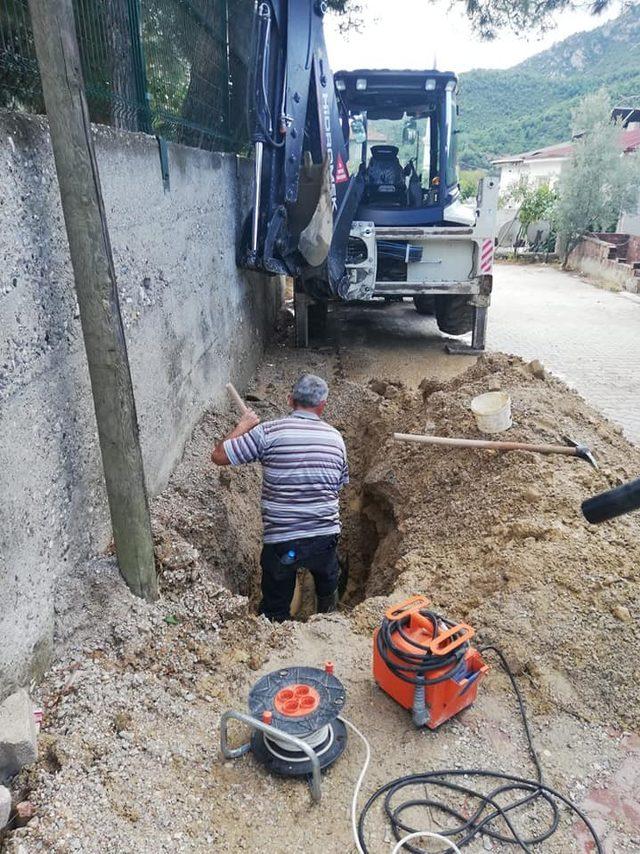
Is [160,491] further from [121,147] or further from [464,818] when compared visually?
[464,818]

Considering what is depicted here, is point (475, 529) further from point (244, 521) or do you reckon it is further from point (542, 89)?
point (542, 89)

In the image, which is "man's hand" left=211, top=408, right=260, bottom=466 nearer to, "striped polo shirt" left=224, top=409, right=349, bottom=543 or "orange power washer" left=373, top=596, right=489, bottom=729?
"striped polo shirt" left=224, top=409, right=349, bottom=543

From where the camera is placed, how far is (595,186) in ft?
68.6

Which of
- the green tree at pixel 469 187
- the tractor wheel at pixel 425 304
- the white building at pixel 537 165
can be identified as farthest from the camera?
the white building at pixel 537 165

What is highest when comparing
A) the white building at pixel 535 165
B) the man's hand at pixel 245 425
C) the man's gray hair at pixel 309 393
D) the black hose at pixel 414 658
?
the white building at pixel 535 165

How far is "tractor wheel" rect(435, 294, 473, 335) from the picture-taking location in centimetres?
879

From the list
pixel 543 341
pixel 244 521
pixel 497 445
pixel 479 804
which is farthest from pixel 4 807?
pixel 543 341

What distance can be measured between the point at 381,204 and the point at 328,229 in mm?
2754

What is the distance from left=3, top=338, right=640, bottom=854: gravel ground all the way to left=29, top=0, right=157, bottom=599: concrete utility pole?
30 cm

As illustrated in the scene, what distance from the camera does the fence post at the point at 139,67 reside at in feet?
12.6

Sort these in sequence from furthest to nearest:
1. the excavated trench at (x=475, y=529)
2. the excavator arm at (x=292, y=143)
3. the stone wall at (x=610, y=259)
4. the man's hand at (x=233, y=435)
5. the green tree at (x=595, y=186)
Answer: the green tree at (x=595, y=186), the stone wall at (x=610, y=259), the excavator arm at (x=292, y=143), the man's hand at (x=233, y=435), the excavated trench at (x=475, y=529)

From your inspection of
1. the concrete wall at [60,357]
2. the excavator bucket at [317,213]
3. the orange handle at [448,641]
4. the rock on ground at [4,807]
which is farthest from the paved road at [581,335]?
the rock on ground at [4,807]

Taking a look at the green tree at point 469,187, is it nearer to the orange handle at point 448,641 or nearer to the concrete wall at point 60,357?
the concrete wall at point 60,357

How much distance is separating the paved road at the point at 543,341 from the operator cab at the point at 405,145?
6.05ft
